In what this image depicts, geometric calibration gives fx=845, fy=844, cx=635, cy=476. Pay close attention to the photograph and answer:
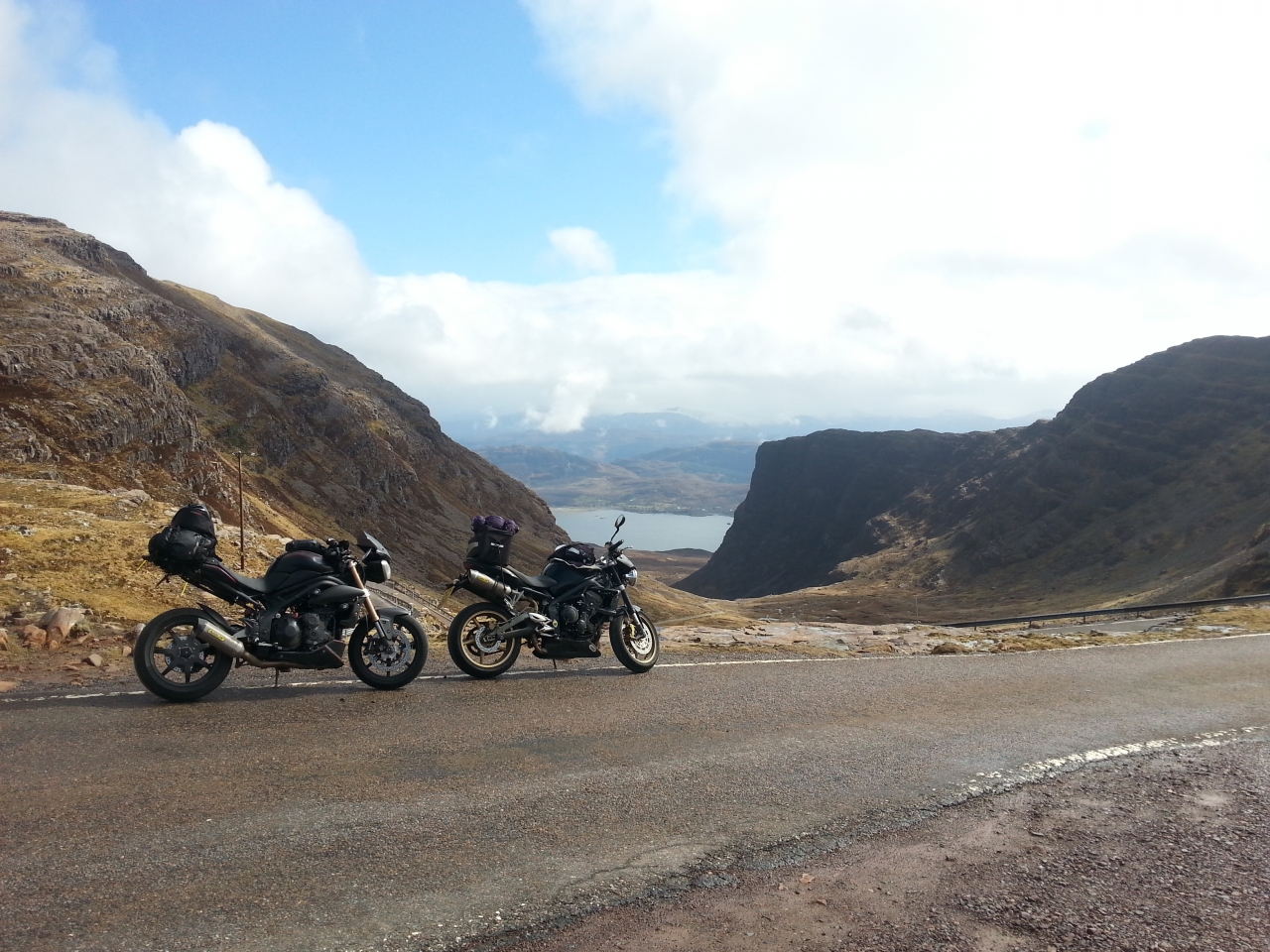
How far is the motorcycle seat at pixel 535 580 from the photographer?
1002 cm

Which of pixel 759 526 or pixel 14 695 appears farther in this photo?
pixel 759 526

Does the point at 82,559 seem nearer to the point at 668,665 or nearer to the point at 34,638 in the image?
the point at 34,638

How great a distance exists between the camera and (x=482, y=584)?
964cm

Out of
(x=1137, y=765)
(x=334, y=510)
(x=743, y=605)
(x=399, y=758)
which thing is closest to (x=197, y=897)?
(x=399, y=758)

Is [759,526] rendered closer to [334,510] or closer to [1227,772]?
[334,510]

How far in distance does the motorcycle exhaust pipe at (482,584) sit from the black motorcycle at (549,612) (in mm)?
11

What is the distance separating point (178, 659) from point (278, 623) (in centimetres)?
92

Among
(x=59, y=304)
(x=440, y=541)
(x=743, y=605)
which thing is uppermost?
(x=59, y=304)

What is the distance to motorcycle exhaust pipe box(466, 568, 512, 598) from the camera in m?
9.64

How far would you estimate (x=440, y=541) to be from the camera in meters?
71.0

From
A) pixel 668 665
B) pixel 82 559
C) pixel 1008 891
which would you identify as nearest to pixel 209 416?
pixel 82 559

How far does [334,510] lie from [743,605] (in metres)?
50.2

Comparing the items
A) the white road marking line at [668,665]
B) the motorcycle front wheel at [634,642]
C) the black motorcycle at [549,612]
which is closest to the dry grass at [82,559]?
the white road marking line at [668,665]

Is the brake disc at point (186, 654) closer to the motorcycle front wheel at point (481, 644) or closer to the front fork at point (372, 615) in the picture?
the front fork at point (372, 615)
